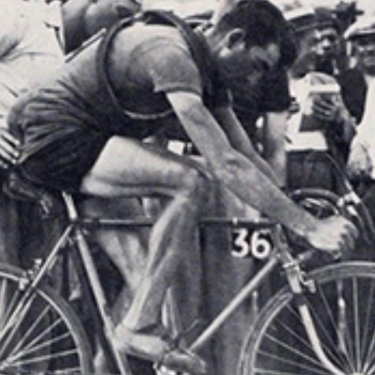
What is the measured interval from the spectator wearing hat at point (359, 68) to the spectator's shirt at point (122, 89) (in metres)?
0.63

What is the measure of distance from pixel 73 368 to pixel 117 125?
864 mm

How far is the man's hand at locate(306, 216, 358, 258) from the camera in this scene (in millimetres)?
3980

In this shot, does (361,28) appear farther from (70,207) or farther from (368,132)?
(70,207)

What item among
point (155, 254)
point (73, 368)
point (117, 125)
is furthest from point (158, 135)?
point (73, 368)

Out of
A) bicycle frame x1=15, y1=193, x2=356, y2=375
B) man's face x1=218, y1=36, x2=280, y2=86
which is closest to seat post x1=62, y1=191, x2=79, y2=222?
bicycle frame x1=15, y1=193, x2=356, y2=375

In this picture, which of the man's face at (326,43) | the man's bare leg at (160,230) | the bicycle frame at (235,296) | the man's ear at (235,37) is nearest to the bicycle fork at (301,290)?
the bicycle frame at (235,296)

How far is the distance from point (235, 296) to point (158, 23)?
96 centimetres

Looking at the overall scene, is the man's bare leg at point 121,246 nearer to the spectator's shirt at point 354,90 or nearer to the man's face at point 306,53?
the man's face at point 306,53

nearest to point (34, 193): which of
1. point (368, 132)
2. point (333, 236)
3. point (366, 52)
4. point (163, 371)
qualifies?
point (163, 371)

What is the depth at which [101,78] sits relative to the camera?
408 centimetres

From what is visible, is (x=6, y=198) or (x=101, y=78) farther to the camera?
(x=6, y=198)

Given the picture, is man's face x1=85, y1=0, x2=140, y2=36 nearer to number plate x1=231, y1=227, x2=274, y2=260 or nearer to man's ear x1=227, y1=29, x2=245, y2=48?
man's ear x1=227, y1=29, x2=245, y2=48

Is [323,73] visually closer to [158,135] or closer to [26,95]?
[158,135]

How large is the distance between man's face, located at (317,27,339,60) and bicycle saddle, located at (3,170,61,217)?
1175 millimetres
